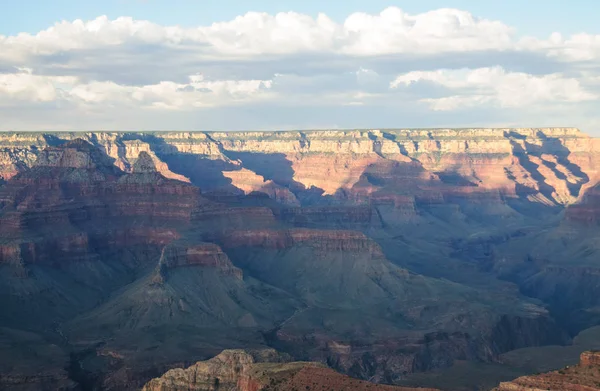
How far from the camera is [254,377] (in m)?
83.7

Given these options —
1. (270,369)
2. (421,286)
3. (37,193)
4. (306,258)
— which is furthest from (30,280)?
(270,369)

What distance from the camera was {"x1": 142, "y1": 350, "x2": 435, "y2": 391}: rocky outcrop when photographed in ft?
254

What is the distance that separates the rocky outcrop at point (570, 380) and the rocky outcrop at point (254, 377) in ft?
27.4

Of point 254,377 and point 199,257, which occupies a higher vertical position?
point 254,377

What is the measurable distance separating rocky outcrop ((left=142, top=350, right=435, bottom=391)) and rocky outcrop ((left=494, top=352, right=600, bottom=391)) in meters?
8.34

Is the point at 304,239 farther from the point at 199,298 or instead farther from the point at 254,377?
the point at 254,377

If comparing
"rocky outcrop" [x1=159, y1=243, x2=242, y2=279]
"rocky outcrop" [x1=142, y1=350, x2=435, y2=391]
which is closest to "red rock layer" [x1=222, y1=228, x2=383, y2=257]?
"rocky outcrop" [x1=159, y1=243, x2=242, y2=279]

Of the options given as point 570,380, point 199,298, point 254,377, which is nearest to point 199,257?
point 199,298

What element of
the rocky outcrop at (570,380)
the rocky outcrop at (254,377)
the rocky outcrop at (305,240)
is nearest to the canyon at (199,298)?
the rocky outcrop at (305,240)

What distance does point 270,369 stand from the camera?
279 feet

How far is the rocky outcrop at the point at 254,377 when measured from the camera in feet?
254

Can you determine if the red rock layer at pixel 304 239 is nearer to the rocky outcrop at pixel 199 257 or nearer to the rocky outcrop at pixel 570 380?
the rocky outcrop at pixel 199 257

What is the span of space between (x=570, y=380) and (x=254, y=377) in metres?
24.9

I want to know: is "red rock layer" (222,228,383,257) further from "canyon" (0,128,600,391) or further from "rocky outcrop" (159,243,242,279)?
"rocky outcrop" (159,243,242,279)
